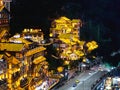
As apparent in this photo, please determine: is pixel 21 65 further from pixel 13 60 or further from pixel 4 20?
pixel 4 20

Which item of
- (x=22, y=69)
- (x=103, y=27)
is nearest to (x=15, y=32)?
(x=22, y=69)

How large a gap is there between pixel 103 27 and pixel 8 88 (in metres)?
28.8

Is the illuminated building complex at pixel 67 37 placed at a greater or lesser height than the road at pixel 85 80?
greater

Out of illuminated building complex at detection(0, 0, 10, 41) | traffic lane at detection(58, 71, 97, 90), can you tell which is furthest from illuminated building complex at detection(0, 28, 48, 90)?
traffic lane at detection(58, 71, 97, 90)

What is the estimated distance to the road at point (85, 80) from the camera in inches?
1492

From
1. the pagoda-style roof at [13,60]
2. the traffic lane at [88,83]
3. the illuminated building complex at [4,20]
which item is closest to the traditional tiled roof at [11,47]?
the pagoda-style roof at [13,60]

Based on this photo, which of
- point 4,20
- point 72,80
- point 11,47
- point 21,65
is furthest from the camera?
point 72,80

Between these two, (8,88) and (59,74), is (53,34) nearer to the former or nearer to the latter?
(59,74)

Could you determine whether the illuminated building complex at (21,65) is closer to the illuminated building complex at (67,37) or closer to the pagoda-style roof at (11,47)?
the pagoda-style roof at (11,47)

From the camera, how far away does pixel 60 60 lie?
44.6 metres

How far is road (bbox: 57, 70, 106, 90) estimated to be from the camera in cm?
3791

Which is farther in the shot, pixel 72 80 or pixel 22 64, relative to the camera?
pixel 72 80

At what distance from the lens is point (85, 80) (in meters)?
41.2

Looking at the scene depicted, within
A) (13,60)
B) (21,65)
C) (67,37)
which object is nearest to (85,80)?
(67,37)
